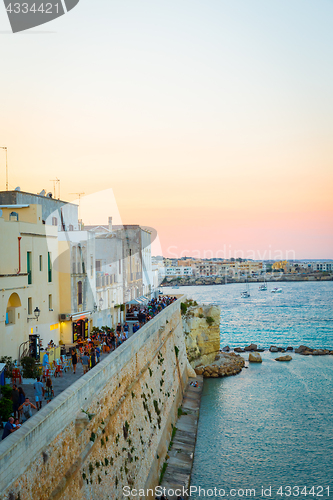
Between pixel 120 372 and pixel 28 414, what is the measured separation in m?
3.89

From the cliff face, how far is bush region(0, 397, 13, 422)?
77.2 feet

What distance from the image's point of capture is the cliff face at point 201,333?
32.4 meters

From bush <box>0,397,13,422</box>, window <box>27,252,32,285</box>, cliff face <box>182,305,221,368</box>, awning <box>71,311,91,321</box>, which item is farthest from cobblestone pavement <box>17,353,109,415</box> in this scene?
cliff face <box>182,305,221,368</box>

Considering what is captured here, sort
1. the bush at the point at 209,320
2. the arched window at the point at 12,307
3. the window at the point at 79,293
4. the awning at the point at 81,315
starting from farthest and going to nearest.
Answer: the bush at the point at 209,320 → the window at the point at 79,293 → the awning at the point at 81,315 → the arched window at the point at 12,307

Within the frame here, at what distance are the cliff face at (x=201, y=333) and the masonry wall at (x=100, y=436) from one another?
1336cm

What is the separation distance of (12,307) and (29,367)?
2.32 m

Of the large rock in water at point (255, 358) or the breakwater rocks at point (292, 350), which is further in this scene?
the breakwater rocks at point (292, 350)

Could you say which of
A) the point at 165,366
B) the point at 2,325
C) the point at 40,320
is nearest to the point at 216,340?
the point at 165,366

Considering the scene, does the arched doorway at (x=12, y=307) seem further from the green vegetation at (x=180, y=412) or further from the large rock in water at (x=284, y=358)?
the large rock in water at (x=284, y=358)

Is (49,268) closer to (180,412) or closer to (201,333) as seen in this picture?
(180,412)

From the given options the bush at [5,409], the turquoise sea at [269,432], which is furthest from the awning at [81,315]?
the bush at [5,409]

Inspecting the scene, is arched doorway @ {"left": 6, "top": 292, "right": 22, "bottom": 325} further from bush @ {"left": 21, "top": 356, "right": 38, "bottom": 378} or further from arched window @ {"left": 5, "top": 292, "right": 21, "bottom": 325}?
bush @ {"left": 21, "top": 356, "right": 38, "bottom": 378}

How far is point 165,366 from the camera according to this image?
20.2 metres

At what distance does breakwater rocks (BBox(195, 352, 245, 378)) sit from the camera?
3136 cm
